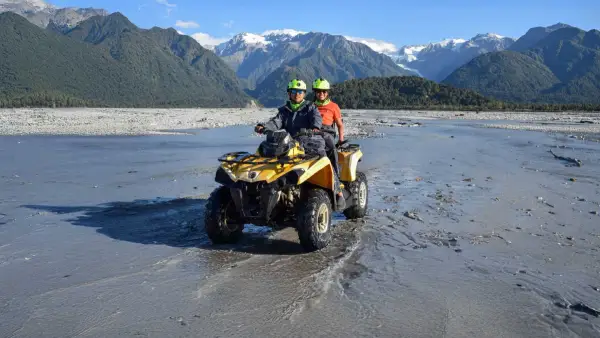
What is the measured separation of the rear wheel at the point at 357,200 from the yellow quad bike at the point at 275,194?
38.2 inches

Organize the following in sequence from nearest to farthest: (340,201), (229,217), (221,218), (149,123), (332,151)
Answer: (221,218)
(229,217)
(340,201)
(332,151)
(149,123)

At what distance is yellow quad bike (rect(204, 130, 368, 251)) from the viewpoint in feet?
21.5

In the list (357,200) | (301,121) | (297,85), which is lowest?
(357,200)

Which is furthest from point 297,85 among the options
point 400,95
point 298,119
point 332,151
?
point 400,95

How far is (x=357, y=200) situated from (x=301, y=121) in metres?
1.65

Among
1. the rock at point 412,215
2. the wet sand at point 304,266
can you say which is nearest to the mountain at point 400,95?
the wet sand at point 304,266

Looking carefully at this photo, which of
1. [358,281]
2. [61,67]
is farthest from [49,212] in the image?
[61,67]

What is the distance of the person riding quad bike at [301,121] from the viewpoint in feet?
25.5

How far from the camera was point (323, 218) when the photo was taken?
700cm

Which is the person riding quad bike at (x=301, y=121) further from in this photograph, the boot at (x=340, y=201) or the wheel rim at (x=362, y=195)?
the wheel rim at (x=362, y=195)

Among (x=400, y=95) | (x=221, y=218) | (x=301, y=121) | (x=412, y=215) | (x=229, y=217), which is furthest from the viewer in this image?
(x=400, y=95)

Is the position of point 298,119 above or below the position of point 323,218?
above

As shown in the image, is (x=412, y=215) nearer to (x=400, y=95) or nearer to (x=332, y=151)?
(x=332, y=151)

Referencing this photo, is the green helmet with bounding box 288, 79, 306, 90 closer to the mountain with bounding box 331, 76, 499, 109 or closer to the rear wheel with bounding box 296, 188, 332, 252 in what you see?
the rear wheel with bounding box 296, 188, 332, 252
